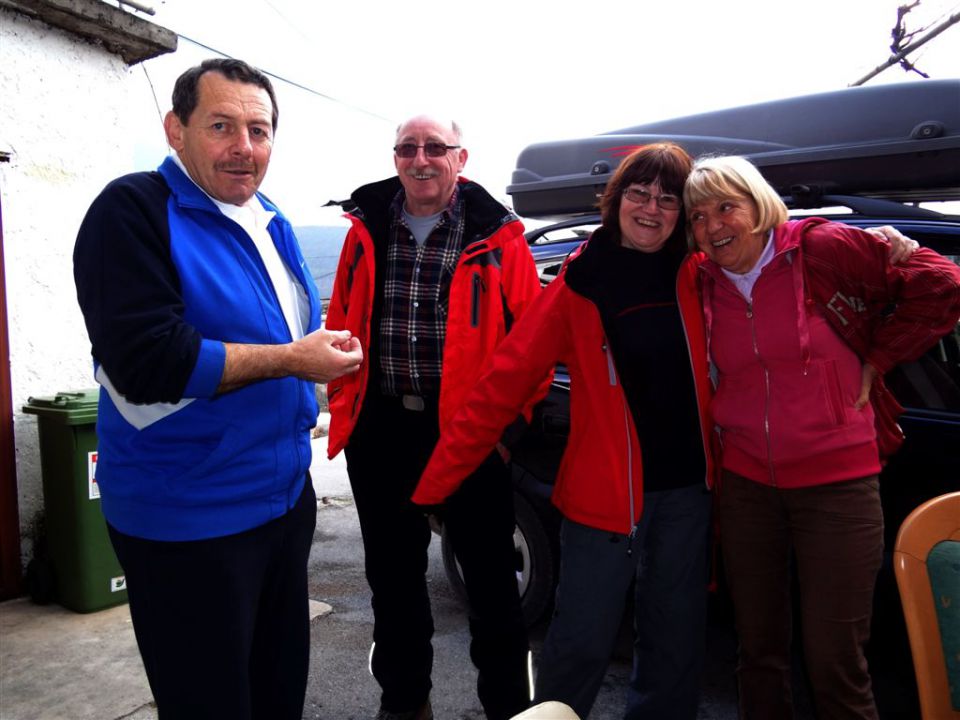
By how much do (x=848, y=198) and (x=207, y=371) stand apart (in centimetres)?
256

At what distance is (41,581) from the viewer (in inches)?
139

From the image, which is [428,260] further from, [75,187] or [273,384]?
[75,187]

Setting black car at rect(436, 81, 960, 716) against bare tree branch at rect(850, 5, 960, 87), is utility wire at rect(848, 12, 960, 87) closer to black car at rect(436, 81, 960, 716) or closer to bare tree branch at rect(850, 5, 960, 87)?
bare tree branch at rect(850, 5, 960, 87)

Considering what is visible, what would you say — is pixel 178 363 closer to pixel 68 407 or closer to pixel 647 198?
pixel 647 198

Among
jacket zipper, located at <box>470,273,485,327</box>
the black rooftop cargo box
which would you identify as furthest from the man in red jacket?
the black rooftop cargo box

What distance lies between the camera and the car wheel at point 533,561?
9.74 ft

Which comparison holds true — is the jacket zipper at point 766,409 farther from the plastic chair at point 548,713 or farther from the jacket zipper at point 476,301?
the plastic chair at point 548,713

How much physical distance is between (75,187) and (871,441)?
12.8ft

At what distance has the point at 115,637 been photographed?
3.25 metres

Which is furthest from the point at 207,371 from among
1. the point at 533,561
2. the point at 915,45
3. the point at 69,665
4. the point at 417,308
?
the point at 915,45

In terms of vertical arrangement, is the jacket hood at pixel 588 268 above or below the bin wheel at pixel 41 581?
above

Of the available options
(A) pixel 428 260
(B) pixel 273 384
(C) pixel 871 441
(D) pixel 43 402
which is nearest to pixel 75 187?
(D) pixel 43 402

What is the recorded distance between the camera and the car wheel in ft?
9.74

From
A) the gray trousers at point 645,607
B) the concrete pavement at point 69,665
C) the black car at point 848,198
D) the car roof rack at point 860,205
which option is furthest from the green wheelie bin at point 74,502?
the car roof rack at point 860,205
